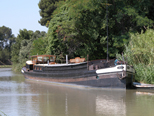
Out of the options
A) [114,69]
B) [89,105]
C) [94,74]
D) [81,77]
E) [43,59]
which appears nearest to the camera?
[89,105]

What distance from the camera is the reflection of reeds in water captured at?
16094 mm

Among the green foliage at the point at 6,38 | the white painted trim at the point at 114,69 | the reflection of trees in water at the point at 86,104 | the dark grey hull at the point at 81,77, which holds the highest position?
the green foliage at the point at 6,38

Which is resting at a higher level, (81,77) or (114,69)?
(114,69)

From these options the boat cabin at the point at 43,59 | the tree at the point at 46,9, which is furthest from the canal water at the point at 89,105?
the tree at the point at 46,9

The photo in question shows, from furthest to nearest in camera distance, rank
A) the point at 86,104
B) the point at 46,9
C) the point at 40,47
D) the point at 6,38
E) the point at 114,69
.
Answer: the point at 6,38, the point at 46,9, the point at 40,47, the point at 114,69, the point at 86,104

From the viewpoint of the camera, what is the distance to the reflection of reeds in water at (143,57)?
16.1m

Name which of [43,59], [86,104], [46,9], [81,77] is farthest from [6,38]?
[86,104]

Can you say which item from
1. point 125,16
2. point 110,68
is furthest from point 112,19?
point 110,68

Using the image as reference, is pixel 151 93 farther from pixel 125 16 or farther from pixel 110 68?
pixel 125 16

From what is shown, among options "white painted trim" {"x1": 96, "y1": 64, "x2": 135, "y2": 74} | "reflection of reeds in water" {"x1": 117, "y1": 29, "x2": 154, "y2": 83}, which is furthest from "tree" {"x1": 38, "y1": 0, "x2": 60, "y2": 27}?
"white painted trim" {"x1": 96, "y1": 64, "x2": 135, "y2": 74}

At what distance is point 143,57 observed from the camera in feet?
57.2

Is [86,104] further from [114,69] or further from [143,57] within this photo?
[143,57]

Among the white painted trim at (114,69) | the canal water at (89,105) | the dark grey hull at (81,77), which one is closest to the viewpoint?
the canal water at (89,105)

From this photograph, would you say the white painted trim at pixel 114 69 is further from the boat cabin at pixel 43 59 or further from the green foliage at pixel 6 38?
the green foliage at pixel 6 38
